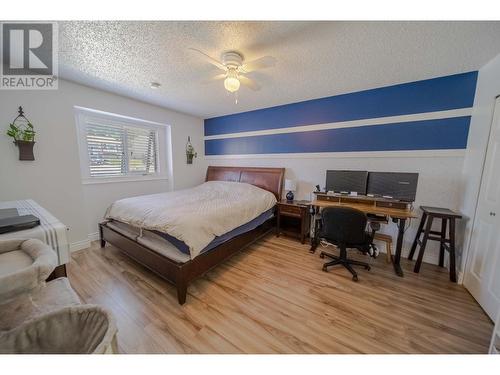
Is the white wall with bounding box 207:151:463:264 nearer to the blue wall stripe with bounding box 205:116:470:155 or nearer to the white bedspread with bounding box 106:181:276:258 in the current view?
the blue wall stripe with bounding box 205:116:470:155

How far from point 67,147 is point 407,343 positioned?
14.2 ft

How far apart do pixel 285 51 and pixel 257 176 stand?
7.27 ft

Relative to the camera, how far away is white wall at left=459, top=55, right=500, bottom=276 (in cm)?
187

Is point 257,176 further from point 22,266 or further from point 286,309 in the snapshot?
point 22,266

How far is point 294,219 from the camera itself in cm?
348

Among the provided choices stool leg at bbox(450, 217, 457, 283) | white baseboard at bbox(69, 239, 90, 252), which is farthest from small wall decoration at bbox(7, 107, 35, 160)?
stool leg at bbox(450, 217, 457, 283)

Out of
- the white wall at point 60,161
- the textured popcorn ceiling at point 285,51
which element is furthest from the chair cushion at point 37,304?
the white wall at point 60,161

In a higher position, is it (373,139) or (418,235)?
(373,139)

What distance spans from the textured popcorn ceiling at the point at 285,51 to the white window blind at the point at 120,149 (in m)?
0.75

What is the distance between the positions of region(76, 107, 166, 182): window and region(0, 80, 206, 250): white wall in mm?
211

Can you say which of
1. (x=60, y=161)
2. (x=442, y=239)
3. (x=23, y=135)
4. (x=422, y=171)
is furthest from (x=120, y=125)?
(x=442, y=239)

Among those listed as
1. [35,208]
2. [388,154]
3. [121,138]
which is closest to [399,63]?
[388,154]
